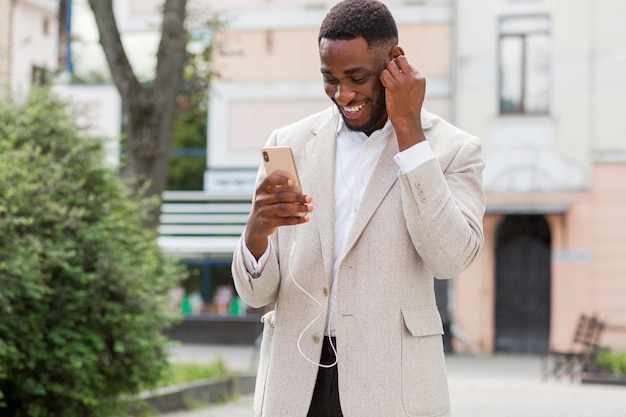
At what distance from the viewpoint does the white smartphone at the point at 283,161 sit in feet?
9.36

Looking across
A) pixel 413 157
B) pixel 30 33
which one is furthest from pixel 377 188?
pixel 30 33

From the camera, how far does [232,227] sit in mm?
24750

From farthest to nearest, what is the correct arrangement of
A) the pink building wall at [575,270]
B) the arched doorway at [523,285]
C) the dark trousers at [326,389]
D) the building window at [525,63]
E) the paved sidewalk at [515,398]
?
1. the building window at [525,63]
2. the arched doorway at [523,285]
3. the pink building wall at [575,270]
4. the paved sidewalk at [515,398]
5. the dark trousers at [326,389]

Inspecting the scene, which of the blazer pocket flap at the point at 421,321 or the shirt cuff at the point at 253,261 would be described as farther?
the shirt cuff at the point at 253,261

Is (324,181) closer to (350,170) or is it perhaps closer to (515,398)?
(350,170)

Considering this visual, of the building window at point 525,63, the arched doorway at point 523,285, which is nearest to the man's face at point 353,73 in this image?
the arched doorway at point 523,285

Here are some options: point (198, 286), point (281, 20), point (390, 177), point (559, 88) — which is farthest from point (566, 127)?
point (390, 177)

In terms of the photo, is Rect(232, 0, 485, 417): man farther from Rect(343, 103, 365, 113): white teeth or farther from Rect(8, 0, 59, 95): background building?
Rect(8, 0, 59, 95): background building

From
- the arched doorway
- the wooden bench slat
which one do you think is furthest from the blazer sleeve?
the wooden bench slat

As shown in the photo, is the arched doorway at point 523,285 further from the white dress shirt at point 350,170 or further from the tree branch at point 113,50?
the white dress shirt at point 350,170

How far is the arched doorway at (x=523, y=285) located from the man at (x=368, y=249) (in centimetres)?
2020

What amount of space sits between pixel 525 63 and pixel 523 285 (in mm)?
4547

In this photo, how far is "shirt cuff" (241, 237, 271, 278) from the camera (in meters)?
2.95

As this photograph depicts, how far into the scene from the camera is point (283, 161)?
2.87 m
